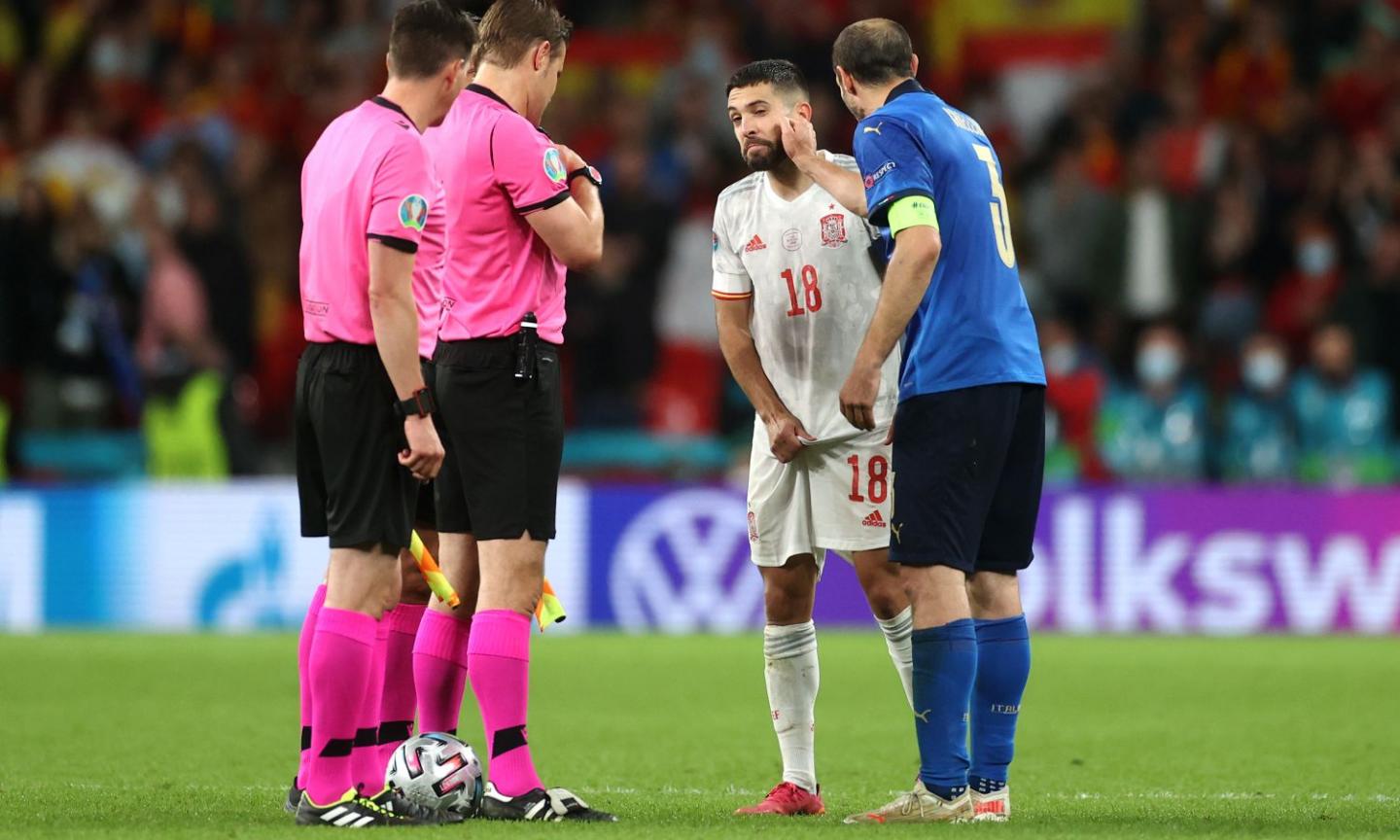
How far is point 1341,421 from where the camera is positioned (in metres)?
14.7

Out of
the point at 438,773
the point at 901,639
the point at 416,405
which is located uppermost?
the point at 416,405

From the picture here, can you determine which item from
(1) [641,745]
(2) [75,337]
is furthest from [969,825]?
(2) [75,337]

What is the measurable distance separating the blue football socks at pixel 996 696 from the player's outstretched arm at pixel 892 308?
2.70ft

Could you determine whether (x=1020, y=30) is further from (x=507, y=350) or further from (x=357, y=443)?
(x=357, y=443)

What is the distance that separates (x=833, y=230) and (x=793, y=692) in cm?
156

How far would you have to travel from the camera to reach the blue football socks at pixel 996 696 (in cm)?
650

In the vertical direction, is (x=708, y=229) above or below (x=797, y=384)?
above

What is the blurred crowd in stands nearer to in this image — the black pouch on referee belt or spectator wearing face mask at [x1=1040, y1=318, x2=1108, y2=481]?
spectator wearing face mask at [x1=1040, y1=318, x2=1108, y2=481]

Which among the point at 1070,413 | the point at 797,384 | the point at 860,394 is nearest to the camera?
the point at 860,394

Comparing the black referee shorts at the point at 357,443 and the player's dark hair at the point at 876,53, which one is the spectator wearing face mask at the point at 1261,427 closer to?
the player's dark hair at the point at 876,53

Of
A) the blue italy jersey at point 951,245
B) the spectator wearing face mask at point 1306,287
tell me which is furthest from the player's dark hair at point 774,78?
the spectator wearing face mask at point 1306,287

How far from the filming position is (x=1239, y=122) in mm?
17281

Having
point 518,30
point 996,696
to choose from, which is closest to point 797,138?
point 518,30

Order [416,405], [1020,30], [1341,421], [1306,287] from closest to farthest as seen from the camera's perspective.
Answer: [416,405]
[1341,421]
[1306,287]
[1020,30]
